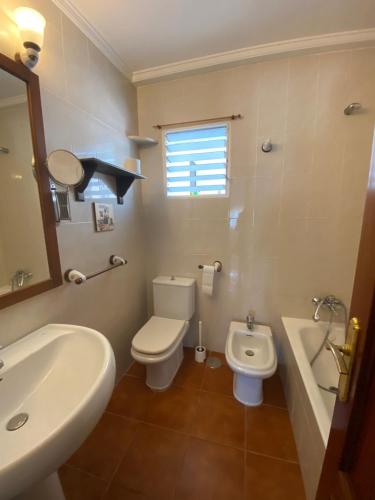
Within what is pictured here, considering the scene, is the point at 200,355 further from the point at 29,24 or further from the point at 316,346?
the point at 29,24

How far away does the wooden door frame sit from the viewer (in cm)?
45

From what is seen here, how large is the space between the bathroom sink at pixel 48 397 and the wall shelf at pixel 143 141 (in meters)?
1.43

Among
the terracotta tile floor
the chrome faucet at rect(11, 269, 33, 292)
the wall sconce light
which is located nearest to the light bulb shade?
the wall sconce light

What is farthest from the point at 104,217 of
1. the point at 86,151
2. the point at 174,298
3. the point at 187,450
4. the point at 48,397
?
the point at 187,450

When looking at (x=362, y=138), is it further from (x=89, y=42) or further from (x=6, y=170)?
(x=6, y=170)

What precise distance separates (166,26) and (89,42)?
47cm

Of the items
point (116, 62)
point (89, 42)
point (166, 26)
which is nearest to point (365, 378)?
point (166, 26)

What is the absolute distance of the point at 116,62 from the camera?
1.49m

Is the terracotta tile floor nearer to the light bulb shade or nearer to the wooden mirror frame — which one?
the wooden mirror frame

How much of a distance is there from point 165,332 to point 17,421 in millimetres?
975

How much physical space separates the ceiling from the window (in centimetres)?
50

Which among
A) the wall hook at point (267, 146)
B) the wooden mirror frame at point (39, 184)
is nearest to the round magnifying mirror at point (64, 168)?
the wooden mirror frame at point (39, 184)

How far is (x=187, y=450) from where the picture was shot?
1.21 metres

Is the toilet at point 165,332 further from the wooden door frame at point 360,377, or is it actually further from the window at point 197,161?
the wooden door frame at point 360,377
